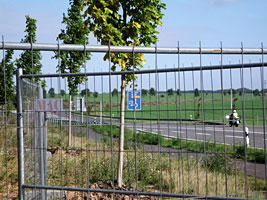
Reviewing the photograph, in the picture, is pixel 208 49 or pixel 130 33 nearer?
pixel 208 49

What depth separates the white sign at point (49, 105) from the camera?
13.8ft

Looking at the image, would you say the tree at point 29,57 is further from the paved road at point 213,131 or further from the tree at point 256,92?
the tree at point 256,92

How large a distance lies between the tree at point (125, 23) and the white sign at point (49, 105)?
2.67m

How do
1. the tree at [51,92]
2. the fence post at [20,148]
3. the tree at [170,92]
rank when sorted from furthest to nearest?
the tree at [170,92]
the tree at [51,92]
the fence post at [20,148]

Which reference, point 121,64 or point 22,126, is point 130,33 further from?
point 22,126

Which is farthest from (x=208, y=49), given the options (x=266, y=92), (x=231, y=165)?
(x=231, y=165)

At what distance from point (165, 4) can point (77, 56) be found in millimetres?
6637

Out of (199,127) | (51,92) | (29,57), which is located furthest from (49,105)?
(29,57)

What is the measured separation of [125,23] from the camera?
293 inches

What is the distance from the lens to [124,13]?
295 inches

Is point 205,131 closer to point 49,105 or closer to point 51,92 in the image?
point 49,105

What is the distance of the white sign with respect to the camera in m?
4.19

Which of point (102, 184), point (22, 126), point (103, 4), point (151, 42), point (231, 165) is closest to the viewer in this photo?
point (22, 126)

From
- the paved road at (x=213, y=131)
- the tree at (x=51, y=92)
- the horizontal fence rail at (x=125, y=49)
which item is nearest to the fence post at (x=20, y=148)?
the tree at (x=51, y=92)
